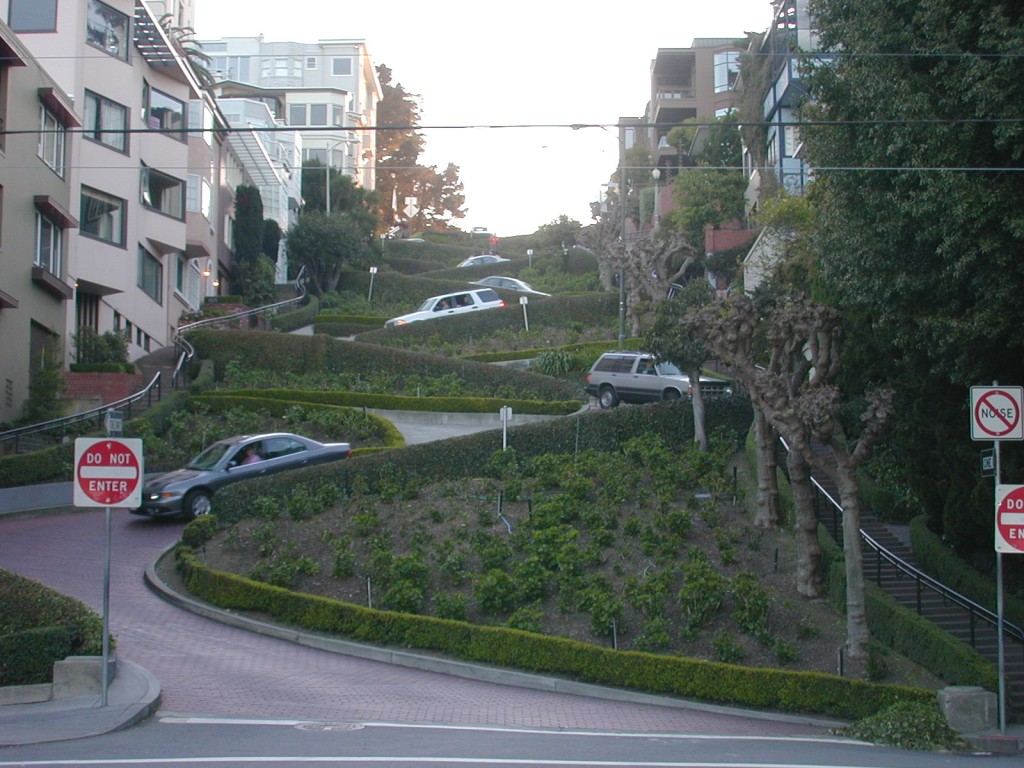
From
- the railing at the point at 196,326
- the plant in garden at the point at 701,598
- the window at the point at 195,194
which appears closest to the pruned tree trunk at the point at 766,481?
the plant in garden at the point at 701,598

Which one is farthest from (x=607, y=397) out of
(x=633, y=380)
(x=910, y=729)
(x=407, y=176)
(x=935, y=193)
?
(x=407, y=176)

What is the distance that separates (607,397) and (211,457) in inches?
521

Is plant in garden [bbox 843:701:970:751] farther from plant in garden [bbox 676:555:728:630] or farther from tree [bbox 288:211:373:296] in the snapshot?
tree [bbox 288:211:373:296]

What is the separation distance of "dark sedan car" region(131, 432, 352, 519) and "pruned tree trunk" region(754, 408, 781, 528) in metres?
9.87

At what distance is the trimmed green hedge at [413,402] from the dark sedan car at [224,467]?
23.2ft

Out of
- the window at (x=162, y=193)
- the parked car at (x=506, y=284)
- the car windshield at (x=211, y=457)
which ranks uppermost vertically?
the window at (x=162, y=193)

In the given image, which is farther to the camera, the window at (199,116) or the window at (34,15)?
the window at (199,116)

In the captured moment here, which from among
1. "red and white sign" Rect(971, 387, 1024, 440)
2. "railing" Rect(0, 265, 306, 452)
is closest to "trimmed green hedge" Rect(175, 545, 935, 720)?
"red and white sign" Rect(971, 387, 1024, 440)

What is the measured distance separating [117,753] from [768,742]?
7307mm

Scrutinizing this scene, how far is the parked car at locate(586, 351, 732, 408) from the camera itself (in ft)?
109

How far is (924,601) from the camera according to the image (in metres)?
19.0

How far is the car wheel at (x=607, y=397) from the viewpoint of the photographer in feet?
113

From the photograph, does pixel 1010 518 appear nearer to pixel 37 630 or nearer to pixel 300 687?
pixel 300 687

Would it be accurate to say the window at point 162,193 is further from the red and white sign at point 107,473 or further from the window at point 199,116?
the red and white sign at point 107,473
